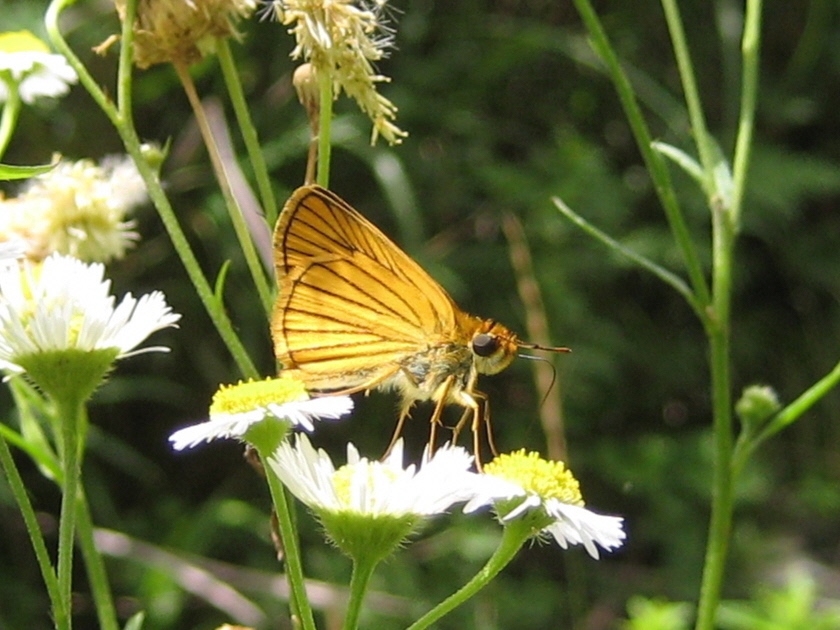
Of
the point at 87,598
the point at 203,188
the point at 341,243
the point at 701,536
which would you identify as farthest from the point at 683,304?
the point at 341,243

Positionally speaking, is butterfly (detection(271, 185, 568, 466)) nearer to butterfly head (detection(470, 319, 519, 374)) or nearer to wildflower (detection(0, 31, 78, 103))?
butterfly head (detection(470, 319, 519, 374))

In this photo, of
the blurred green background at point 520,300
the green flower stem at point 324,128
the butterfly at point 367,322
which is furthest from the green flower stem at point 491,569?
the blurred green background at point 520,300

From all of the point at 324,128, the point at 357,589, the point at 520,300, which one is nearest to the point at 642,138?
the point at 324,128

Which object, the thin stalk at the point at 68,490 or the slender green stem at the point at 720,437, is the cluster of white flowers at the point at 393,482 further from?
the slender green stem at the point at 720,437

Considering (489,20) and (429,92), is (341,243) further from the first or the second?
(489,20)

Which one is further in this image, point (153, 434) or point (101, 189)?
point (153, 434)

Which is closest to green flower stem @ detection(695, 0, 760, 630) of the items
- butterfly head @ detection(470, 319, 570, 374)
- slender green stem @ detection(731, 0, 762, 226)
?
slender green stem @ detection(731, 0, 762, 226)

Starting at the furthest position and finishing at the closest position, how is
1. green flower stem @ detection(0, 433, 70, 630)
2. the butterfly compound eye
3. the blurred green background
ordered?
the blurred green background
the butterfly compound eye
green flower stem @ detection(0, 433, 70, 630)
